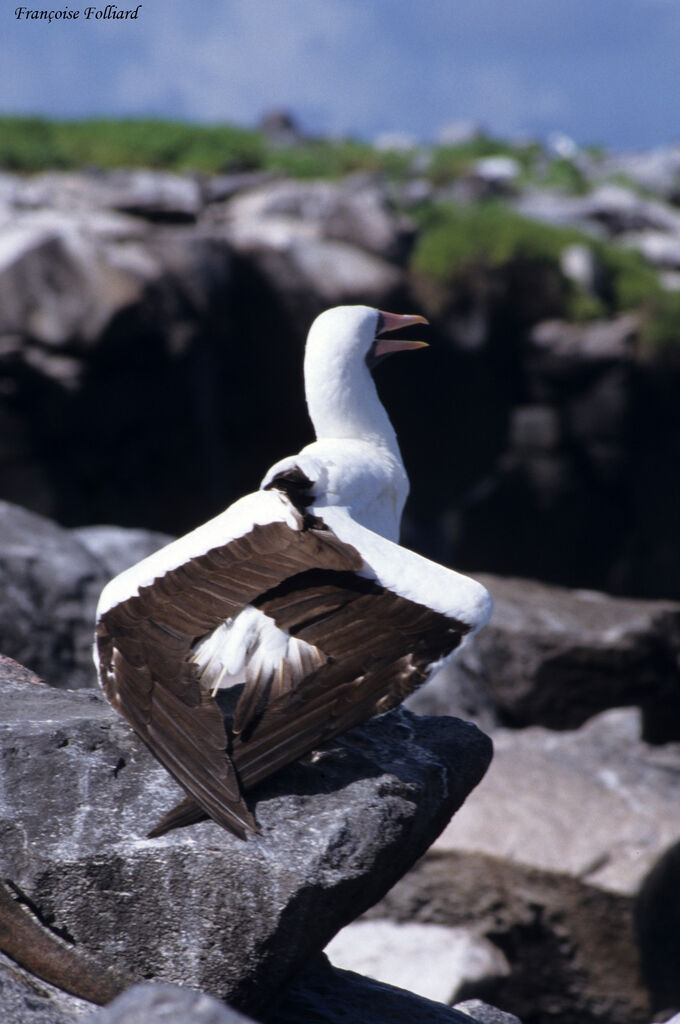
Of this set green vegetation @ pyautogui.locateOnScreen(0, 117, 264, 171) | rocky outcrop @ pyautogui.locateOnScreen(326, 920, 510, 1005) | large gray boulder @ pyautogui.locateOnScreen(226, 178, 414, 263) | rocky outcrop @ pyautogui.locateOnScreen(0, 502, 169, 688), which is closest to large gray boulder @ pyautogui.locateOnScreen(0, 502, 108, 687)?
rocky outcrop @ pyautogui.locateOnScreen(0, 502, 169, 688)

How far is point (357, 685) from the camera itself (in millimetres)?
3395

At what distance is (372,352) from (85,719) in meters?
2.24

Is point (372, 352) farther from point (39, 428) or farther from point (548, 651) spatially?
point (39, 428)

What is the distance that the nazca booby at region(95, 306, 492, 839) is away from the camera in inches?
129

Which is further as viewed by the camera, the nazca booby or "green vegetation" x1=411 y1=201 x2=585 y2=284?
"green vegetation" x1=411 y1=201 x2=585 y2=284

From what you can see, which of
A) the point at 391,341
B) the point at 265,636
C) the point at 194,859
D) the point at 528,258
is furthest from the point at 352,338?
the point at 528,258

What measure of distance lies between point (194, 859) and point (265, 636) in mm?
644

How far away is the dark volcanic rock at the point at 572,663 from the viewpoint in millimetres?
8406

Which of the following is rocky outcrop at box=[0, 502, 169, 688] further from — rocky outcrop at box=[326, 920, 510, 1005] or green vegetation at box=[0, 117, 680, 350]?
green vegetation at box=[0, 117, 680, 350]

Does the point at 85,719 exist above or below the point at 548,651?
above

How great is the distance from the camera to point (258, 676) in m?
3.38

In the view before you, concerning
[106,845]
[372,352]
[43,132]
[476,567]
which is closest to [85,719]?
[106,845]

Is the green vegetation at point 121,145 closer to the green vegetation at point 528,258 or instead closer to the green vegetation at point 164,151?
the green vegetation at point 164,151

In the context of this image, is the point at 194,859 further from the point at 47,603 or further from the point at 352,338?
the point at 47,603
